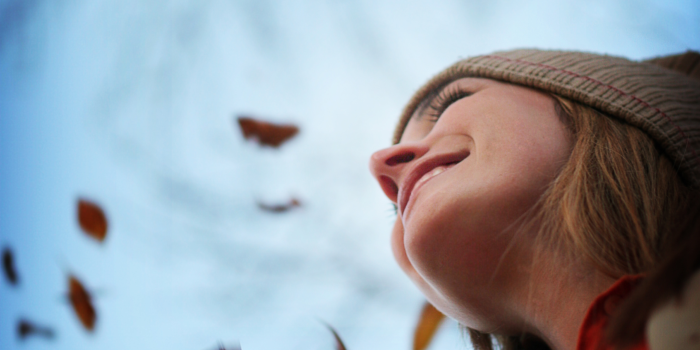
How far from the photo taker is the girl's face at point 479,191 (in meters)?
0.50

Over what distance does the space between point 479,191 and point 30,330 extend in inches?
48.8

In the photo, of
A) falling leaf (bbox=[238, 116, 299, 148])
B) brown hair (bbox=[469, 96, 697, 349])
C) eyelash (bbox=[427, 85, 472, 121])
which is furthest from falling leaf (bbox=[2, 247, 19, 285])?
brown hair (bbox=[469, 96, 697, 349])

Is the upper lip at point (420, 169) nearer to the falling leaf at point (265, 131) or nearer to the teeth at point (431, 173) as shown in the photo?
the teeth at point (431, 173)

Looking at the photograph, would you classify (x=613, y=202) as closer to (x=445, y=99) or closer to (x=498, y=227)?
(x=498, y=227)

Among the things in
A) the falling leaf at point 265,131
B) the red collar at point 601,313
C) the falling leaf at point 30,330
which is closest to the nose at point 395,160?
the red collar at point 601,313

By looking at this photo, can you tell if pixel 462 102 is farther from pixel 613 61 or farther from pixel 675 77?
pixel 675 77

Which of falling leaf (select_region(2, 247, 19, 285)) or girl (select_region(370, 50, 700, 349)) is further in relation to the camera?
falling leaf (select_region(2, 247, 19, 285))

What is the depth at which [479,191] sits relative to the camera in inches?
20.0

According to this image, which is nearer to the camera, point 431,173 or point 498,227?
point 498,227

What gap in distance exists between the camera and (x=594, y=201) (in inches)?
19.0

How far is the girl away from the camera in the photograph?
468 millimetres

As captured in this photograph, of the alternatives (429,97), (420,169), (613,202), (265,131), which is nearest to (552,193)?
(613,202)

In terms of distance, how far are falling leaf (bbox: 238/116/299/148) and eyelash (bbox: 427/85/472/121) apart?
23.2 inches

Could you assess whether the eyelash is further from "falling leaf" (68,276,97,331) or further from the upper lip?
"falling leaf" (68,276,97,331)
